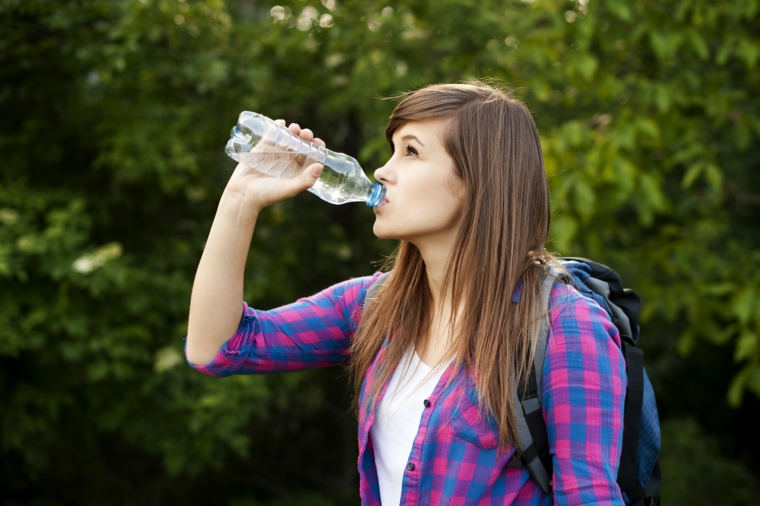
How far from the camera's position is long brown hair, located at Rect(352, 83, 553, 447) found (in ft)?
4.41

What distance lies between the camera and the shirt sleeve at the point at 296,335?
1558 millimetres

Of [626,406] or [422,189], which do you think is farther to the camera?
[422,189]

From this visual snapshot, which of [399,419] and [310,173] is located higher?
[310,173]

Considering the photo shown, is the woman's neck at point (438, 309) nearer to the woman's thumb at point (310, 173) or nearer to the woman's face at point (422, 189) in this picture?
the woman's face at point (422, 189)

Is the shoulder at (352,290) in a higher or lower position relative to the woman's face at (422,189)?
lower

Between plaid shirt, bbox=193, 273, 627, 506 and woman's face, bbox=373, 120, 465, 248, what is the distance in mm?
294

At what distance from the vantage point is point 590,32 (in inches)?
124

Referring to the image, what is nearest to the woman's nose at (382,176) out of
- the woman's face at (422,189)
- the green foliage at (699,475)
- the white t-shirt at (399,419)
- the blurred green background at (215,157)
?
the woman's face at (422,189)

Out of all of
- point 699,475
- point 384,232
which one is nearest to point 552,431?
point 384,232

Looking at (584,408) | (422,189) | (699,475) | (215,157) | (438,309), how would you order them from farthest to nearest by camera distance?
1. (699,475)
2. (215,157)
3. (438,309)
4. (422,189)
5. (584,408)

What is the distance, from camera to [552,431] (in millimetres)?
1246

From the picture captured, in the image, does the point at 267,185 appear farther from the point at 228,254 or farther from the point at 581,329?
the point at 581,329

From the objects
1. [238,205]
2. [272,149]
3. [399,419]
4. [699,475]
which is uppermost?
[272,149]

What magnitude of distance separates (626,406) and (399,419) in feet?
1.51
